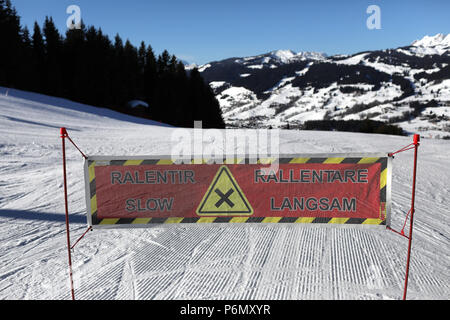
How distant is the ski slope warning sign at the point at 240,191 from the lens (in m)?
3.76

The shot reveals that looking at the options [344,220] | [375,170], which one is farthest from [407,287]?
[375,170]

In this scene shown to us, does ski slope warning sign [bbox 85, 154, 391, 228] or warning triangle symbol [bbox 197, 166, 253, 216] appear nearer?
ski slope warning sign [bbox 85, 154, 391, 228]

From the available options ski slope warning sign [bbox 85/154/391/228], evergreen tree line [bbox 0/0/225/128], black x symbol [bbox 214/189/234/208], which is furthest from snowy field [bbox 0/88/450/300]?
evergreen tree line [bbox 0/0/225/128]

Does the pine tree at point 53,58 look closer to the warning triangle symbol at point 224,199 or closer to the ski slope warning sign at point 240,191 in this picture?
the ski slope warning sign at point 240,191

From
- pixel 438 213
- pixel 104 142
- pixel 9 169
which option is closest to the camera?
pixel 438 213

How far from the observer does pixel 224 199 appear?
3.97 metres

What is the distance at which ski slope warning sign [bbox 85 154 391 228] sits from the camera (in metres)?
3.76

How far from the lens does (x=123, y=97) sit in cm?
4050

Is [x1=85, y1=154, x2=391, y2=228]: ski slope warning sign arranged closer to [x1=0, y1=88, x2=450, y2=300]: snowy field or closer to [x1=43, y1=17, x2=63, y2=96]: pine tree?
[x1=0, y1=88, x2=450, y2=300]: snowy field

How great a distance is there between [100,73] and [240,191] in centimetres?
3967

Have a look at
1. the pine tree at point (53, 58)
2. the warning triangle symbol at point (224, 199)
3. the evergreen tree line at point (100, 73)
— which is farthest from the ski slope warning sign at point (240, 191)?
the pine tree at point (53, 58)

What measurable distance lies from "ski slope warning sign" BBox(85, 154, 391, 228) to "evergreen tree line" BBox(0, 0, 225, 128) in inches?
1364
